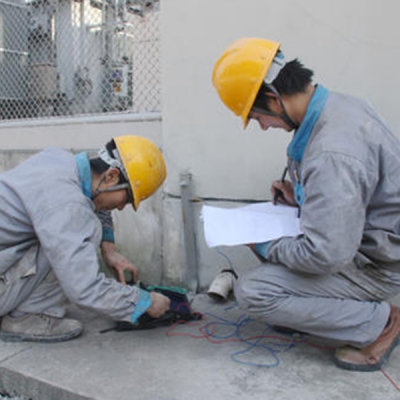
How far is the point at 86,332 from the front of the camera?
280 cm

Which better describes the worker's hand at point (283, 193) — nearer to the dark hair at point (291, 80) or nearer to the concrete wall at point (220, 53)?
the concrete wall at point (220, 53)

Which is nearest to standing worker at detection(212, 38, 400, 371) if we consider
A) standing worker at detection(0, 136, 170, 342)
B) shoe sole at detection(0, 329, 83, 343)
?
standing worker at detection(0, 136, 170, 342)

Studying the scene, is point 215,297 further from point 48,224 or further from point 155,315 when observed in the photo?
point 48,224

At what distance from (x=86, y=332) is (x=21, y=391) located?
51 cm

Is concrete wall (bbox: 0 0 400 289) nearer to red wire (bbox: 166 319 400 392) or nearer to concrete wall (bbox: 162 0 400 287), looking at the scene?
concrete wall (bbox: 162 0 400 287)

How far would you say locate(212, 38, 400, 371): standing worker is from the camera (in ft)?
6.47

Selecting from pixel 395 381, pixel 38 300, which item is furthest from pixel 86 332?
pixel 395 381

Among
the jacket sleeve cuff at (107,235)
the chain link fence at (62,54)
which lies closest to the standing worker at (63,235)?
the jacket sleeve cuff at (107,235)

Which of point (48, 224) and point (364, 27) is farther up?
point (364, 27)

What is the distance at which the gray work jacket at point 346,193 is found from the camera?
195 centimetres

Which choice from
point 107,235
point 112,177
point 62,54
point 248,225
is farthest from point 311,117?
point 62,54

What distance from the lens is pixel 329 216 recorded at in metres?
1.96

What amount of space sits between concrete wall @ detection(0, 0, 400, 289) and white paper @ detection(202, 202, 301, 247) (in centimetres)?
70

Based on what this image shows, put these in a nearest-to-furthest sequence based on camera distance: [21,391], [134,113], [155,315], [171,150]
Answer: [21,391] → [155,315] → [171,150] → [134,113]
